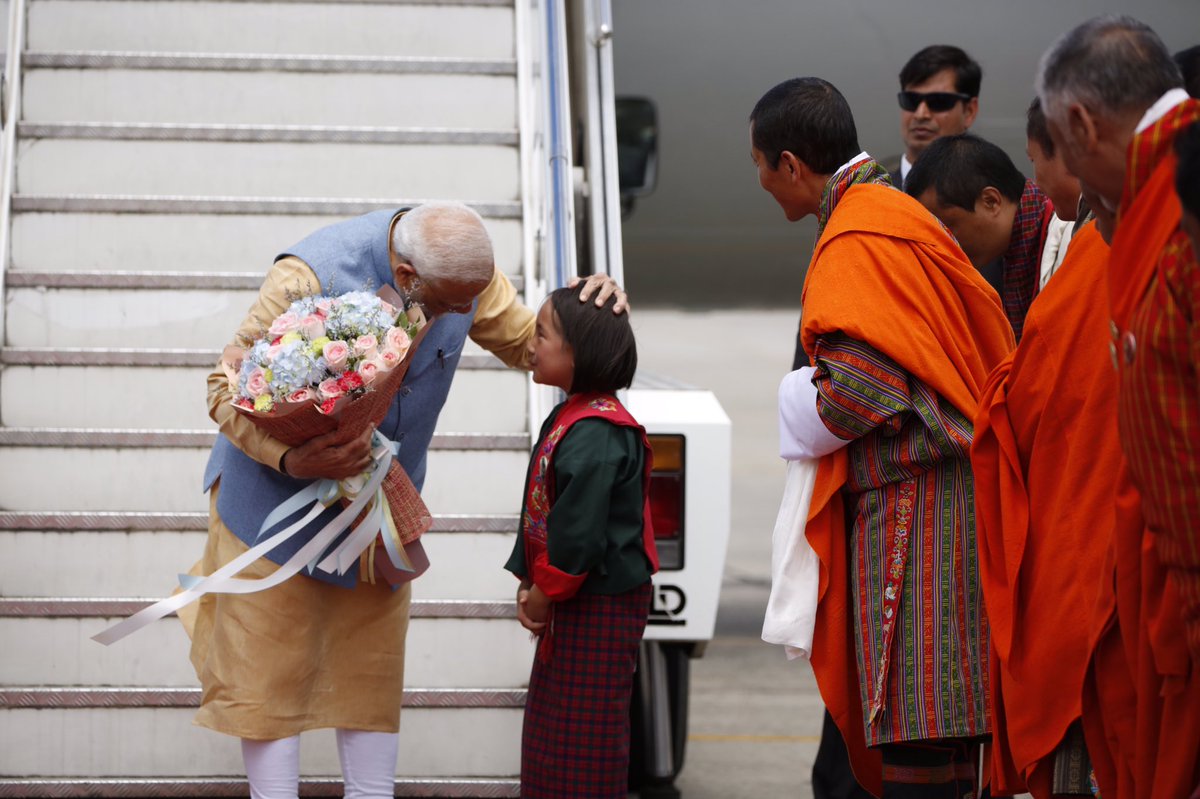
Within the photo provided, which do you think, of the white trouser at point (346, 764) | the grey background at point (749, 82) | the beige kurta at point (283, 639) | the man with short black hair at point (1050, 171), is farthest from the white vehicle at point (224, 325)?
the grey background at point (749, 82)

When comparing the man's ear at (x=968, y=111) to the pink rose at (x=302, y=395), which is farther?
the man's ear at (x=968, y=111)

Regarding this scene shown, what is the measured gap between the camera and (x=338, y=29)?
220 inches

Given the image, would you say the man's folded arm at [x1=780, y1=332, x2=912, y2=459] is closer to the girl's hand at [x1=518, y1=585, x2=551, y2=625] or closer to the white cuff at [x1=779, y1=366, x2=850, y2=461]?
the white cuff at [x1=779, y1=366, x2=850, y2=461]

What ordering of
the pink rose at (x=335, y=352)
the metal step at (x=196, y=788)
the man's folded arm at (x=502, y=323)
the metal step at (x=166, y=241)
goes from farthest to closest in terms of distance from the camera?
the metal step at (x=166, y=241) < the metal step at (x=196, y=788) < the man's folded arm at (x=502, y=323) < the pink rose at (x=335, y=352)

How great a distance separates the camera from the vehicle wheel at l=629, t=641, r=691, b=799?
4.41 meters

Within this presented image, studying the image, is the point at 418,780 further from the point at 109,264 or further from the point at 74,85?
the point at 74,85

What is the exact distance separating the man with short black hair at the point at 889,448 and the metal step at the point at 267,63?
261 cm

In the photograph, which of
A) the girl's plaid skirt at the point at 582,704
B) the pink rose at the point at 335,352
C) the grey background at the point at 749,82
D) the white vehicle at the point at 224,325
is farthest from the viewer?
the grey background at the point at 749,82

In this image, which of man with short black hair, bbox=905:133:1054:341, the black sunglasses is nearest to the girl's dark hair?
man with short black hair, bbox=905:133:1054:341

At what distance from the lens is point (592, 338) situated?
3164mm

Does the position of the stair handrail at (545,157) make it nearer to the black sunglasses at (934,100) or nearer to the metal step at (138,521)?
the metal step at (138,521)

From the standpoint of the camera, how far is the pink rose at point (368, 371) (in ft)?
9.56

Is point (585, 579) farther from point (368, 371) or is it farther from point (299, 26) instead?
point (299, 26)

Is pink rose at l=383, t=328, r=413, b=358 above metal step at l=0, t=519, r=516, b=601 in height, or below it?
above
